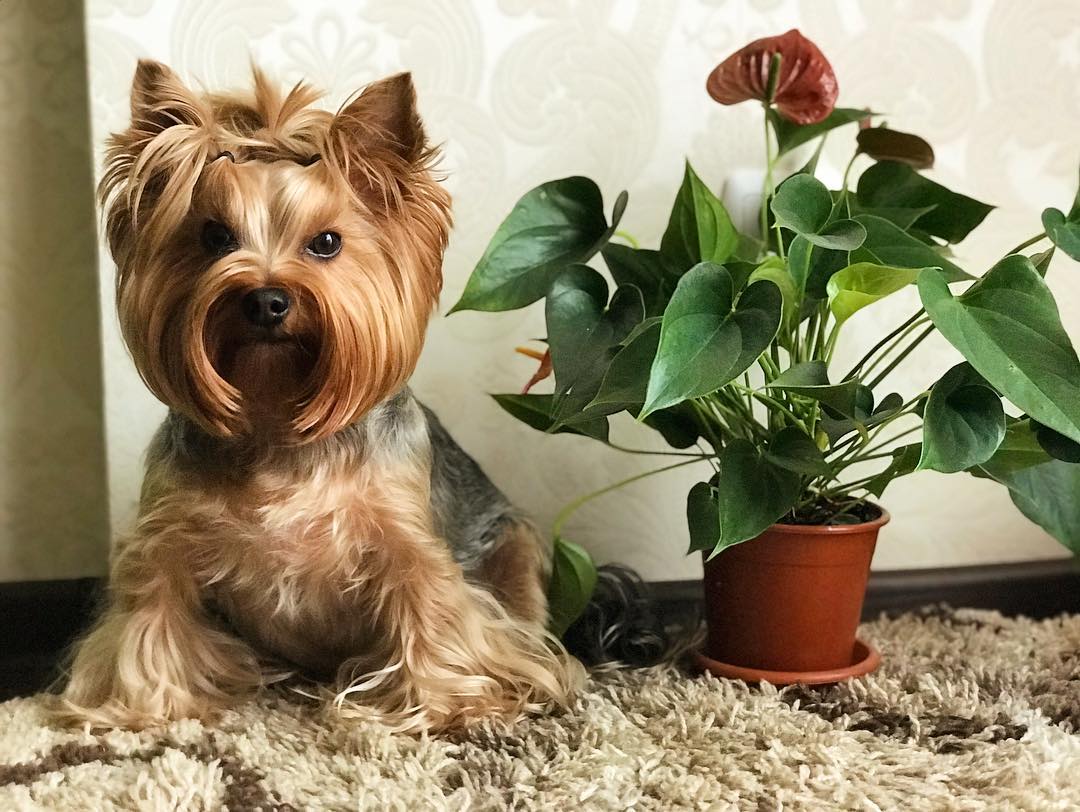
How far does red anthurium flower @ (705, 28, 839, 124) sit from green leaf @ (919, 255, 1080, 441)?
1.14ft

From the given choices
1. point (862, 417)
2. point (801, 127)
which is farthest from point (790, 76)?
point (862, 417)

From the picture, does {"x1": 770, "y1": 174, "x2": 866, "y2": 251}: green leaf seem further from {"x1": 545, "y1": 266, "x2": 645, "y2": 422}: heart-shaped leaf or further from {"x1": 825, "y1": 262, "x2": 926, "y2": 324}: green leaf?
{"x1": 545, "y1": 266, "x2": 645, "y2": 422}: heart-shaped leaf

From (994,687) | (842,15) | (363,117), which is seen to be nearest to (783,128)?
(842,15)

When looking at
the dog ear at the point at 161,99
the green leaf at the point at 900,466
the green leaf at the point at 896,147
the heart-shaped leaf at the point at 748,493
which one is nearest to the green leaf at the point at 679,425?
the heart-shaped leaf at the point at 748,493

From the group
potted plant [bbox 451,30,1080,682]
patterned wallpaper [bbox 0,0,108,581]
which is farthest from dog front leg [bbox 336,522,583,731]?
patterned wallpaper [bbox 0,0,108,581]

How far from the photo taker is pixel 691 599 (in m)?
1.73

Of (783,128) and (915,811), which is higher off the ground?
(783,128)

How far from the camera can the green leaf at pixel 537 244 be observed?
128cm

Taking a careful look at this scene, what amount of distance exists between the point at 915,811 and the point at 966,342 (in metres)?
0.45

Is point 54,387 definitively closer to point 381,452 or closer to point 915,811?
point 381,452

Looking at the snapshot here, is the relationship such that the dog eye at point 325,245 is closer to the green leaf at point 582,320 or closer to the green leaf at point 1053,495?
the green leaf at point 582,320

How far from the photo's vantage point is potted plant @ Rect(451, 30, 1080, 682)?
1.03 m

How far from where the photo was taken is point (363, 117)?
1188 millimetres

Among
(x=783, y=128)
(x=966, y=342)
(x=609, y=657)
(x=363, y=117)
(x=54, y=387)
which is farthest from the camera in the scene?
(x=54, y=387)
